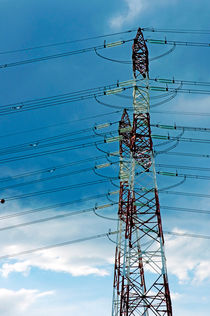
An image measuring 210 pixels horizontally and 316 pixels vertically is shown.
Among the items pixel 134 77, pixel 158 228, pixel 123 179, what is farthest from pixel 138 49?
pixel 158 228

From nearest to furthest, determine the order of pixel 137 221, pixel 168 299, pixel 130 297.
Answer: pixel 168 299 < pixel 130 297 < pixel 137 221

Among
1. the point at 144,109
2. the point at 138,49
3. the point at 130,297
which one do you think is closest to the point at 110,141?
the point at 144,109

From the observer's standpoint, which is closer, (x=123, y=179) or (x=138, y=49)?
(x=138, y=49)

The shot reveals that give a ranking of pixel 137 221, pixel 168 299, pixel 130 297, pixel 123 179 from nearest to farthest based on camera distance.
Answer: pixel 168 299
pixel 130 297
pixel 137 221
pixel 123 179

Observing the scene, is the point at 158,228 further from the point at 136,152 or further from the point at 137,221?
the point at 136,152

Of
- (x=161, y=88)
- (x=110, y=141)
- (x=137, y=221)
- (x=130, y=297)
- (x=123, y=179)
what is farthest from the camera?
(x=123, y=179)

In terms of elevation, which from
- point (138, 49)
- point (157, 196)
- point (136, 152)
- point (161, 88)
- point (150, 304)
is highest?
point (138, 49)

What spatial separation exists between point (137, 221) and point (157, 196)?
2751 mm

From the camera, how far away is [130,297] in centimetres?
2695

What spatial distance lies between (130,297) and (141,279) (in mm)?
6445

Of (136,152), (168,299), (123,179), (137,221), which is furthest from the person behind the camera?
(123,179)

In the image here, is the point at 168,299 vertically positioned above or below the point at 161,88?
below

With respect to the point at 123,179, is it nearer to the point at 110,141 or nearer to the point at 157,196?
the point at 110,141

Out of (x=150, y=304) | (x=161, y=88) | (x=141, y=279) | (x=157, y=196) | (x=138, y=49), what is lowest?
(x=150, y=304)
